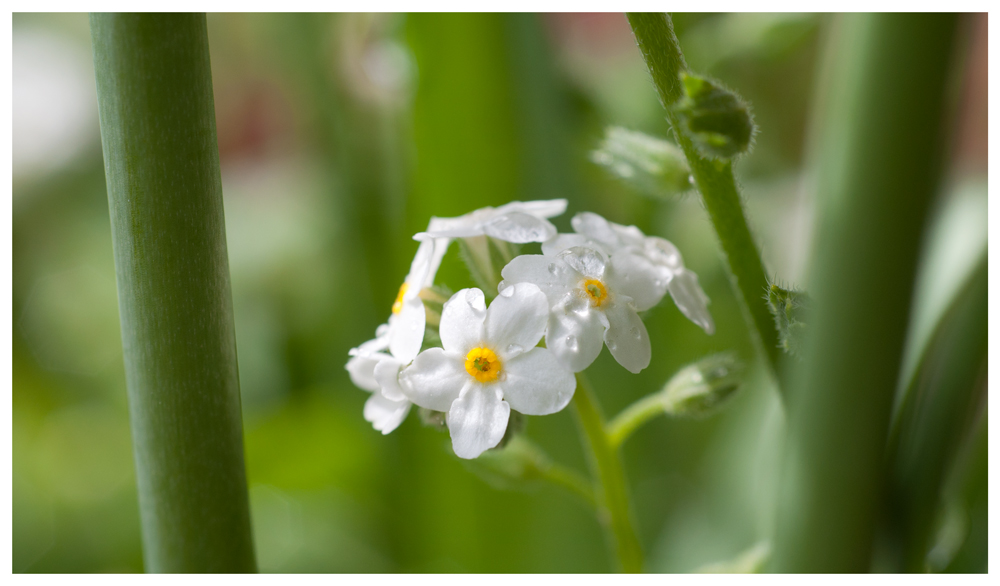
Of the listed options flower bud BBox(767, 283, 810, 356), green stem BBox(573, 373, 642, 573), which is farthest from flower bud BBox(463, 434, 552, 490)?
flower bud BBox(767, 283, 810, 356)

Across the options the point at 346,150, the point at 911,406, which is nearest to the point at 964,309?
the point at 911,406

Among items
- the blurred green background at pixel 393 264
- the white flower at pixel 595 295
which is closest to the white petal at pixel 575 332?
the white flower at pixel 595 295

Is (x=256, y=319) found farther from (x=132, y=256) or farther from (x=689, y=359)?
(x=132, y=256)

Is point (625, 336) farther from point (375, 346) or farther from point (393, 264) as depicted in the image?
point (393, 264)

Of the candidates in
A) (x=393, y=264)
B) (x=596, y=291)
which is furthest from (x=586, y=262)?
(x=393, y=264)

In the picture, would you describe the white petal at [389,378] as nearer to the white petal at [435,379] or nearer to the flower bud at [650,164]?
the white petal at [435,379]

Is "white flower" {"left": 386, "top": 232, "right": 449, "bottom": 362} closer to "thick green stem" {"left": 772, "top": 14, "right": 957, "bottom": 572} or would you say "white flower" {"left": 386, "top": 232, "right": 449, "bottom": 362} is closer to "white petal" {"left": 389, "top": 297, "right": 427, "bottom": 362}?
"white petal" {"left": 389, "top": 297, "right": 427, "bottom": 362}
